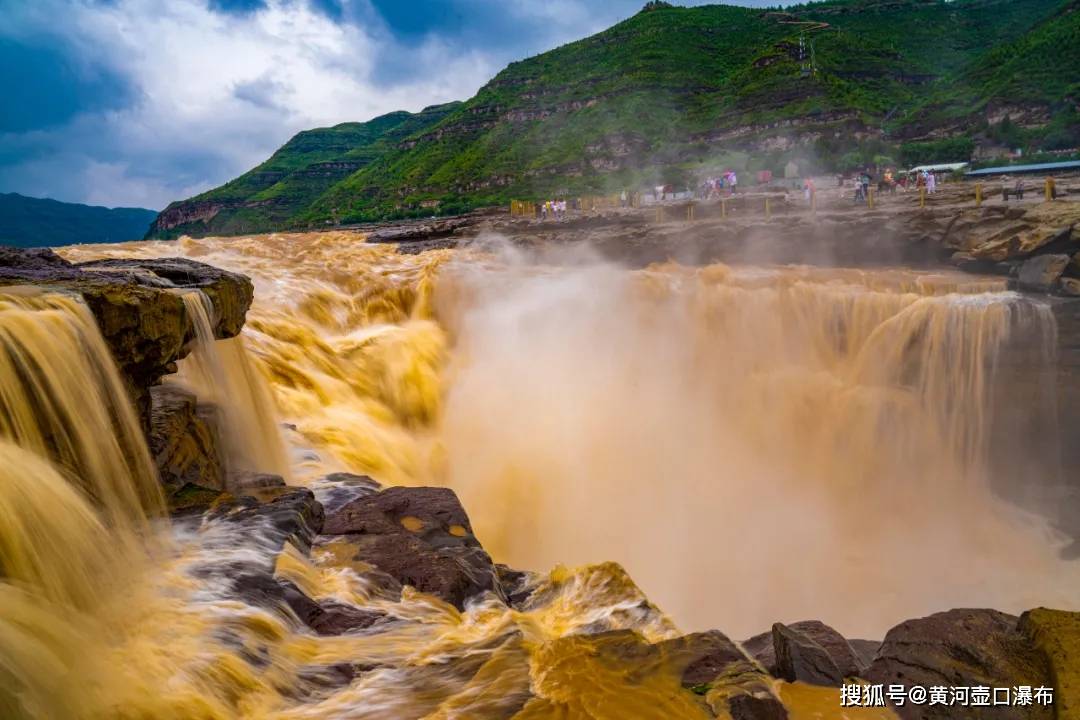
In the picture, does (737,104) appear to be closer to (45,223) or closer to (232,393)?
(232,393)

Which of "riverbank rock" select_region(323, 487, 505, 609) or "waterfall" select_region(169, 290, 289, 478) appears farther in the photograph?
"waterfall" select_region(169, 290, 289, 478)

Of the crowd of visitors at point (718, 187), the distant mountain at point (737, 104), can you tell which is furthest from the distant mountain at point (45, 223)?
the crowd of visitors at point (718, 187)

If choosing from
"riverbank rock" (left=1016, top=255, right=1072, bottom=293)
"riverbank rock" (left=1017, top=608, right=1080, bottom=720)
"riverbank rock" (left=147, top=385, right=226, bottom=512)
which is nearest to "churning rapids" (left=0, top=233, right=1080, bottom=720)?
"riverbank rock" (left=147, top=385, right=226, bottom=512)

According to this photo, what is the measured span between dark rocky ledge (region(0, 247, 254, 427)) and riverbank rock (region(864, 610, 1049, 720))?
21.8 feet

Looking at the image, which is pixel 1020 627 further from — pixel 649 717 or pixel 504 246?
pixel 504 246

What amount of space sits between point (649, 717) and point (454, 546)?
302cm

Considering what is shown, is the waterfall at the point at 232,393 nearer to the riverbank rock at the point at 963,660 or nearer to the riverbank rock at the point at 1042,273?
the riverbank rock at the point at 963,660

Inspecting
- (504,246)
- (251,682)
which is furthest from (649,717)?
(504,246)

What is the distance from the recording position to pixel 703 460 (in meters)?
14.9

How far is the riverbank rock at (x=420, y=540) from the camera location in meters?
5.93

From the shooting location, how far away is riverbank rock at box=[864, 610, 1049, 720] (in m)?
4.06

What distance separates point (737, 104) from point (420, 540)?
68.3m

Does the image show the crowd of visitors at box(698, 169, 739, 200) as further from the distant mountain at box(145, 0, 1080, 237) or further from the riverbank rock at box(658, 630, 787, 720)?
the riverbank rock at box(658, 630, 787, 720)

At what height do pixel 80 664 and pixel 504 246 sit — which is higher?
pixel 504 246
